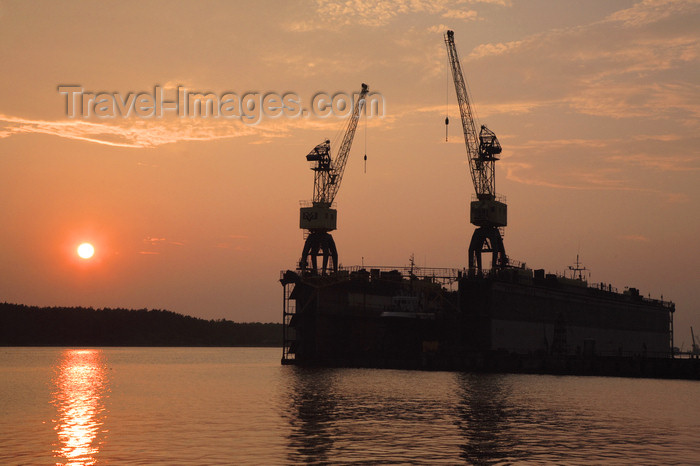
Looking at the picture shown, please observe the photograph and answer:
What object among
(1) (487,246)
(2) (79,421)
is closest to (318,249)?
(1) (487,246)

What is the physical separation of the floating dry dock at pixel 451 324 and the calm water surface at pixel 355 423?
17.5 m

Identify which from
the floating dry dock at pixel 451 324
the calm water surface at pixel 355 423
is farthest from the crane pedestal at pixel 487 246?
the calm water surface at pixel 355 423

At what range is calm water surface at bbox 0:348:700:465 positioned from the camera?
160ft

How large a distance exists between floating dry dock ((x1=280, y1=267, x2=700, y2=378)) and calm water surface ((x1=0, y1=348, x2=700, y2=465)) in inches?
690

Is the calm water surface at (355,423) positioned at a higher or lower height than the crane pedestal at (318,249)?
lower

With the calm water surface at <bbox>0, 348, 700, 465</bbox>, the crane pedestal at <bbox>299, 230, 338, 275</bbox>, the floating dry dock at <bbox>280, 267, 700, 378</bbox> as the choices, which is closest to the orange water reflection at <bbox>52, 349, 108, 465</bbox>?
the calm water surface at <bbox>0, 348, 700, 465</bbox>

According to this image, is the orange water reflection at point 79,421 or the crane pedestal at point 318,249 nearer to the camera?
the orange water reflection at point 79,421

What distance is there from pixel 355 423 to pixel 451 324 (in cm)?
7566

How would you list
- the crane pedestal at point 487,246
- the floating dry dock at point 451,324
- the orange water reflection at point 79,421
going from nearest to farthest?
the orange water reflection at point 79,421 → the floating dry dock at point 451,324 → the crane pedestal at point 487,246

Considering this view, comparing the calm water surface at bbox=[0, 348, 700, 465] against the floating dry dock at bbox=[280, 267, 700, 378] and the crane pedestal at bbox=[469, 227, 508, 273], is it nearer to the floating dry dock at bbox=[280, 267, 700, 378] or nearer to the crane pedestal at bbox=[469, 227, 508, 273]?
the floating dry dock at bbox=[280, 267, 700, 378]

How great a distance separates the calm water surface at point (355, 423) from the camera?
160ft

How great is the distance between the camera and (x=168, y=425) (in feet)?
210

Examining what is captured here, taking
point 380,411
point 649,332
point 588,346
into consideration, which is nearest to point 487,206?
point 588,346

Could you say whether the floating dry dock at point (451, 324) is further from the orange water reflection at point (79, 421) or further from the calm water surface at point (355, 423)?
the orange water reflection at point (79, 421)
